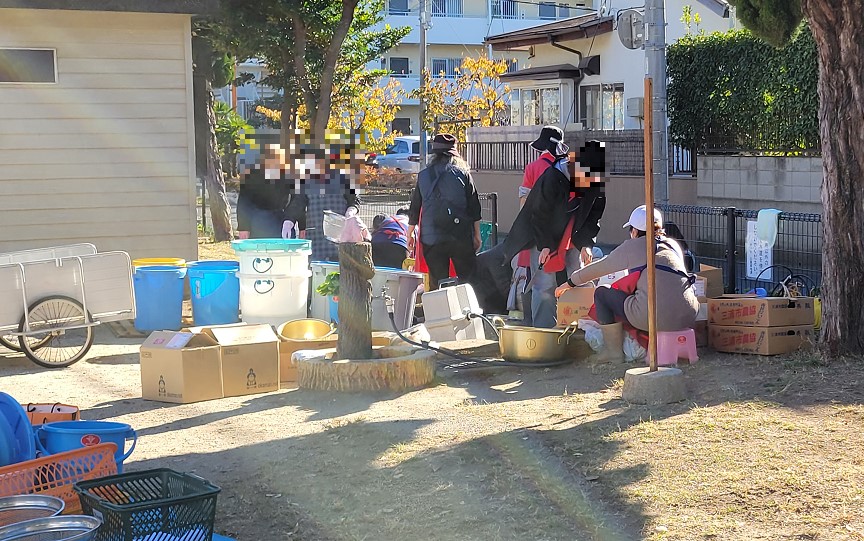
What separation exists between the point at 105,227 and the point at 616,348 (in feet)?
20.2

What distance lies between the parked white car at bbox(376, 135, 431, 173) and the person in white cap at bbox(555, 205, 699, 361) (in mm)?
28798

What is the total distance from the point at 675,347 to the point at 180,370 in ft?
11.5

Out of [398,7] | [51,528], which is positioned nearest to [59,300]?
[51,528]

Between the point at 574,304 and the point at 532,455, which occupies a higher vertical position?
the point at 574,304

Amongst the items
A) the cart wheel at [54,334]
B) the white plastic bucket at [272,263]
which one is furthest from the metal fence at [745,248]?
the cart wheel at [54,334]

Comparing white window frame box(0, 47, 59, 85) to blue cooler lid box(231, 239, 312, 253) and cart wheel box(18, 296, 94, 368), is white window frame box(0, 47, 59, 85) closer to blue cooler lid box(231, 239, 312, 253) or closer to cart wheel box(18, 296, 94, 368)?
blue cooler lid box(231, 239, 312, 253)

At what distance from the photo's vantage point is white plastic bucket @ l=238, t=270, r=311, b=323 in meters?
9.98

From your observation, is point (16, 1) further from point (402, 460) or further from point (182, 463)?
point (402, 460)

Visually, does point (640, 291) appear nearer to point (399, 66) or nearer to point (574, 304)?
point (574, 304)

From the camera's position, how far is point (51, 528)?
3.84 m

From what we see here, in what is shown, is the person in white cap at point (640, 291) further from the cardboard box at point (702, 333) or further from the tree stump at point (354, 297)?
the tree stump at point (354, 297)

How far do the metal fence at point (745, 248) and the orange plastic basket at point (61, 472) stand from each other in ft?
26.0

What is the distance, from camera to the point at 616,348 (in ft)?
26.6

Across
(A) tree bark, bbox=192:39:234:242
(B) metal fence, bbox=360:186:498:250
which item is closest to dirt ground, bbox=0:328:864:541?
(B) metal fence, bbox=360:186:498:250
